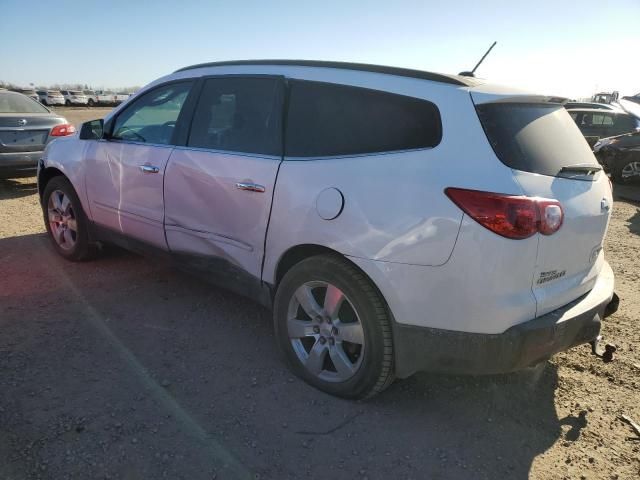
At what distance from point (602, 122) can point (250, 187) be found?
43.9ft

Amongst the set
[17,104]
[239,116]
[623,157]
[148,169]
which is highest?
[239,116]

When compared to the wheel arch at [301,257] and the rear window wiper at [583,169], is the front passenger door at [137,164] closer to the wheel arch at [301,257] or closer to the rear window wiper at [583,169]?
the wheel arch at [301,257]

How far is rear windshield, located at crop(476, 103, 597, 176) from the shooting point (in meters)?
2.31

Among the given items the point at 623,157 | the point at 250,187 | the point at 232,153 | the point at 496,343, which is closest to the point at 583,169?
the point at 496,343

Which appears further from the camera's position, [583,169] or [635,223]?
[635,223]

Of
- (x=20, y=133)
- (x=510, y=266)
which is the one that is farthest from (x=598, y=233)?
(x=20, y=133)

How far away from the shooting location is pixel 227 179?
3.14 meters

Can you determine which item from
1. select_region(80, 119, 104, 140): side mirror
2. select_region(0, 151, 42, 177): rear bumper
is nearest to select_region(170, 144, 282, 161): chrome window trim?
select_region(80, 119, 104, 140): side mirror

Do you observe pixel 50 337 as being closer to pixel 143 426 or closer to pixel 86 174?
pixel 143 426

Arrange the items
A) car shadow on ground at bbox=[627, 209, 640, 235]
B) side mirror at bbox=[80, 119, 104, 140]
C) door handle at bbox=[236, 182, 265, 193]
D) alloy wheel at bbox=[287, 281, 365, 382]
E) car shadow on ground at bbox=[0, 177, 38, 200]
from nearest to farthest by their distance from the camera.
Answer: alloy wheel at bbox=[287, 281, 365, 382] → door handle at bbox=[236, 182, 265, 193] → side mirror at bbox=[80, 119, 104, 140] → car shadow on ground at bbox=[627, 209, 640, 235] → car shadow on ground at bbox=[0, 177, 38, 200]

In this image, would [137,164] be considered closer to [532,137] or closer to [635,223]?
[532,137]

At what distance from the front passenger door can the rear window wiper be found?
2607 millimetres

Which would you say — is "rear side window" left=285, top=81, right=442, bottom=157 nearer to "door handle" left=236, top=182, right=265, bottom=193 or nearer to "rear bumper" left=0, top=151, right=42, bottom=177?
"door handle" left=236, top=182, right=265, bottom=193

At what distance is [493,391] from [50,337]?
290 centimetres
